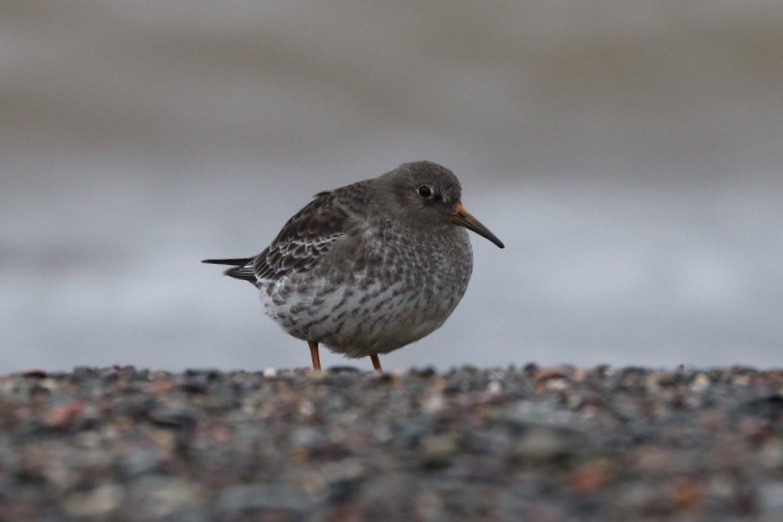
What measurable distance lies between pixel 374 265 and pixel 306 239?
2.32 feet

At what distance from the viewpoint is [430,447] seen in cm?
473

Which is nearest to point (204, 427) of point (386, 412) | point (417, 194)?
point (386, 412)

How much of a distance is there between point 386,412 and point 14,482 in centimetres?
153

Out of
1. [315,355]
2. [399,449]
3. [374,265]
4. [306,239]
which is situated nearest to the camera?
[399,449]

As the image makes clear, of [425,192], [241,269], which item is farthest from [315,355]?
[241,269]

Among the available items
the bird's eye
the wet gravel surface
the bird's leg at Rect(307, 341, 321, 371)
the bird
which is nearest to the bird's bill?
the bird

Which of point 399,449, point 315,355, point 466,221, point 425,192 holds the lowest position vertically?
point 399,449

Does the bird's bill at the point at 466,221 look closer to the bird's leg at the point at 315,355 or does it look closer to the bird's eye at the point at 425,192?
the bird's eye at the point at 425,192

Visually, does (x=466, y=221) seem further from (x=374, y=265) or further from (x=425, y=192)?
(x=374, y=265)

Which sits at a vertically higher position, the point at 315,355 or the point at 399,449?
the point at 315,355

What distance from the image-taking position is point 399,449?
4.84 m

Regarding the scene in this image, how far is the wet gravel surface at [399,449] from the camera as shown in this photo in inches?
164

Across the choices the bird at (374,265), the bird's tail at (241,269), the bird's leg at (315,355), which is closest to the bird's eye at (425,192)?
the bird at (374,265)

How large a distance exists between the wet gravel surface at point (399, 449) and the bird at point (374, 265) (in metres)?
1.85
